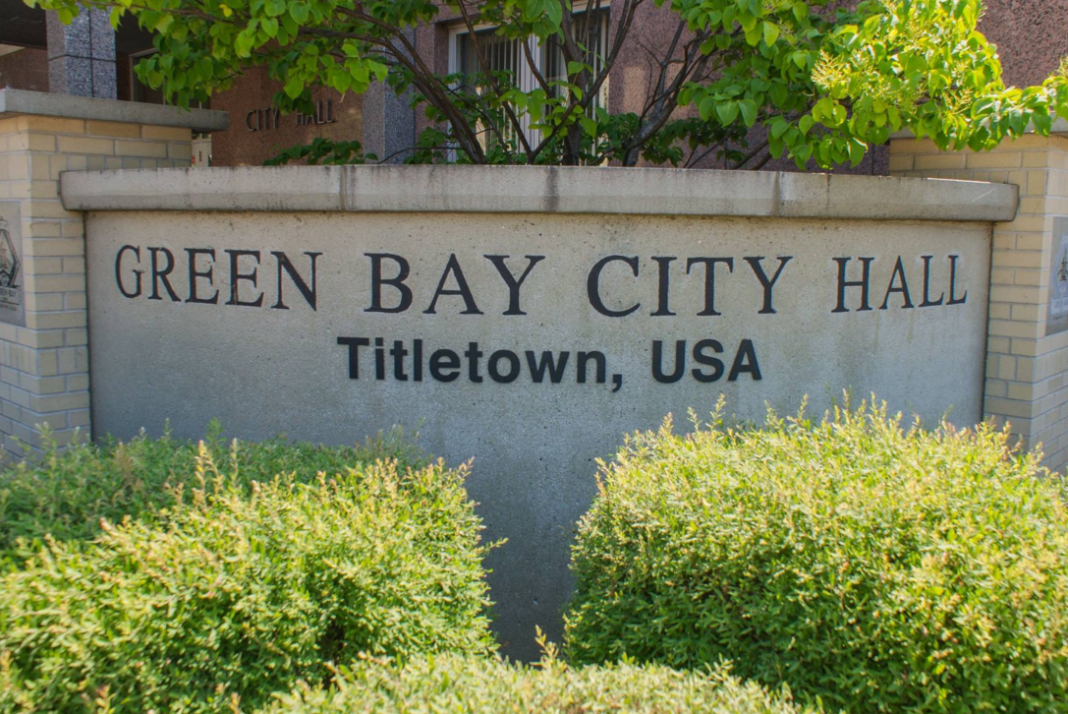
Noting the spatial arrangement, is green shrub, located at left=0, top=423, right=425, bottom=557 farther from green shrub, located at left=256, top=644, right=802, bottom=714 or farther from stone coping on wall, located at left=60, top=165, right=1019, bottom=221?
stone coping on wall, located at left=60, top=165, right=1019, bottom=221

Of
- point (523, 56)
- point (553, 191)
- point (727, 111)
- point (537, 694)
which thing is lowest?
point (537, 694)

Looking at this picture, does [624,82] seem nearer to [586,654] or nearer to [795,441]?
[795,441]

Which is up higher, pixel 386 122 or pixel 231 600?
pixel 386 122

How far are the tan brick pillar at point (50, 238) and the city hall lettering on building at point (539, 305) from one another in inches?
49.6

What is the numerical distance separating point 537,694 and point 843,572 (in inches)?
33.4

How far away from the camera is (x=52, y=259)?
16.9ft

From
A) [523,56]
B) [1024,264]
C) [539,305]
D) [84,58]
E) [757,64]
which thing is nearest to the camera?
→ [539,305]

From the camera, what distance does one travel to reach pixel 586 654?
283 cm

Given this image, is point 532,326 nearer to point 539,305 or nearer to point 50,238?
point 539,305

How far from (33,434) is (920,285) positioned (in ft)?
15.6

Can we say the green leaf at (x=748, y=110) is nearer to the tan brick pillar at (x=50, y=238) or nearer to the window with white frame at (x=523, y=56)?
the tan brick pillar at (x=50, y=238)

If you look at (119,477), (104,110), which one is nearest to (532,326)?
(119,477)

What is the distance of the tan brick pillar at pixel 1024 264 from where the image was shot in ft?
16.7

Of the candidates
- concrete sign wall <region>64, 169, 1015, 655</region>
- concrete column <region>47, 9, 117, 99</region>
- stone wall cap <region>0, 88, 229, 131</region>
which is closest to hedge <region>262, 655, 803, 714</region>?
concrete sign wall <region>64, 169, 1015, 655</region>
